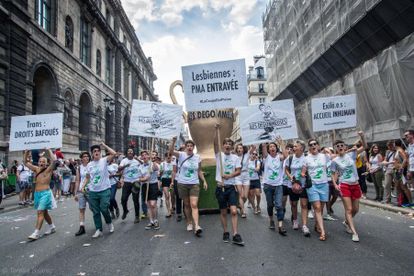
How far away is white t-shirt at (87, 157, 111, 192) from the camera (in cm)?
633

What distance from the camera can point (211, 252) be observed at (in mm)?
4781

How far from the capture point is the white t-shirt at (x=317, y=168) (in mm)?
5728

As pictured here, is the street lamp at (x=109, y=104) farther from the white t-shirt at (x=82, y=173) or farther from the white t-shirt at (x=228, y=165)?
the white t-shirt at (x=228, y=165)

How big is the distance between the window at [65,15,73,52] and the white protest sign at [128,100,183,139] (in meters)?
18.1

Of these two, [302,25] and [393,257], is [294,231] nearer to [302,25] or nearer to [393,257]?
[393,257]

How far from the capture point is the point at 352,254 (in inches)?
179

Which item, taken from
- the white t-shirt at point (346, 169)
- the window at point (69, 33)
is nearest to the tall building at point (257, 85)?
the window at point (69, 33)

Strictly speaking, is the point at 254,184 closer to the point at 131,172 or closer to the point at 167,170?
the point at 167,170

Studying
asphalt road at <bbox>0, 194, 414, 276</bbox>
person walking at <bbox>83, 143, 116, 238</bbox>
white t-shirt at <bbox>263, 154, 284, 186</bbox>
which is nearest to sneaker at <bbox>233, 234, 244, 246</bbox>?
asphalt road at <bbox>0, 194, 414, 276</bbox>

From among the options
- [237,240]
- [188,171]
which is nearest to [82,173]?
[188,171]

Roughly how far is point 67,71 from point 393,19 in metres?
19.2

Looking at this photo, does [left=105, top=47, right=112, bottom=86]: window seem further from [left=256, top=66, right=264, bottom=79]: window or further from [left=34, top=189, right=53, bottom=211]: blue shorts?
[left=256, top=66, right=264, bottom=79]: window

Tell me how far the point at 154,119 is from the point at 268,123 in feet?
8.82

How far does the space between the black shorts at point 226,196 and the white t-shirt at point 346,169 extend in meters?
1.93
